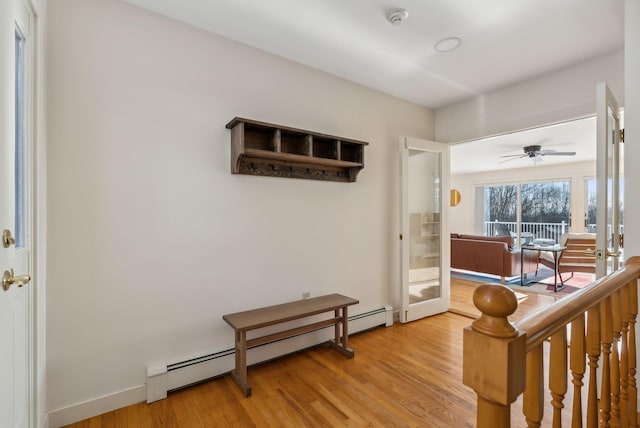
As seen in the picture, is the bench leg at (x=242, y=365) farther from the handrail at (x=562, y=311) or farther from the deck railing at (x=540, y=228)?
the deck railing at (x=540, y=228)

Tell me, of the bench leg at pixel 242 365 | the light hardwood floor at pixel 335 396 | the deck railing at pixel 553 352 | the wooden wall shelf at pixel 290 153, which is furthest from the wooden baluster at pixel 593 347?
the wooden wall shelf at pixel 290 153

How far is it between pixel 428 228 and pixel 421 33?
2172mm

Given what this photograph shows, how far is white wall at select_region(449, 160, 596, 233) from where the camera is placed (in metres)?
7.00

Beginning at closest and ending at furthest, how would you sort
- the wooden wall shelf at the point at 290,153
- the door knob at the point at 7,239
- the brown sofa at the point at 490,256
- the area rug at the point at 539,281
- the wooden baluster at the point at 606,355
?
the door knob at the point at 7,239
the wooden baluster at the point at 606,355
the wooden wall shelf at the point at 290,153
the area rug at the point at 539,281
the brown sofa at the point at 490,256

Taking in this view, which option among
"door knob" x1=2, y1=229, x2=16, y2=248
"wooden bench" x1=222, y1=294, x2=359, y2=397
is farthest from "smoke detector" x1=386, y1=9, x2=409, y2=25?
"door knob" x1=2, y1=229, x2=16, y2=248

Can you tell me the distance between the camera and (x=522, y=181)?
7961 mm

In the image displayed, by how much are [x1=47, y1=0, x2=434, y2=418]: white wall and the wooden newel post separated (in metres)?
1.94

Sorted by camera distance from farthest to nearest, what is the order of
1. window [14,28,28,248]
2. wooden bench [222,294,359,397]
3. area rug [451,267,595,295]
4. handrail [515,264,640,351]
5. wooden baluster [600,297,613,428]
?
area rug [451,267,595,295]
wooden bench [222,294,359,397]
window [14,28,28,248]
wooden baluster [600,297,613,428]
handrail [515,264,640,351]

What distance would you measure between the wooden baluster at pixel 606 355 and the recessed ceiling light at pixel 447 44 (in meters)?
2.01

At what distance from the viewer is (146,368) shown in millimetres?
2006

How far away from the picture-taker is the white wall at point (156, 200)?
179cm

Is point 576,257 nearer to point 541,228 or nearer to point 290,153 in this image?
point 541,228

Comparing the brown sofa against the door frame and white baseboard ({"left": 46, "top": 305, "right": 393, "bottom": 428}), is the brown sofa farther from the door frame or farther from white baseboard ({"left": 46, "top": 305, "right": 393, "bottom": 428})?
the door frame

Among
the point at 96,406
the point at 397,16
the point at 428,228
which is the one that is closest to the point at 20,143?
the point at 96,406
